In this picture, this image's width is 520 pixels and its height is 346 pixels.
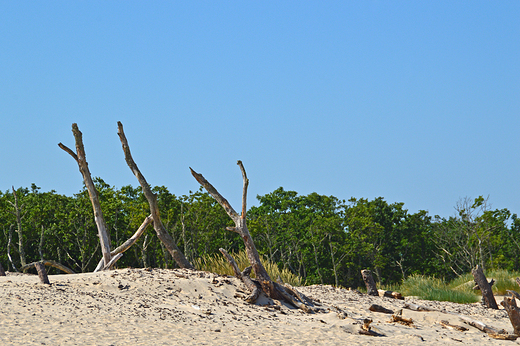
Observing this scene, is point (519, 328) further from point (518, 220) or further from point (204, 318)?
point (518, 220)

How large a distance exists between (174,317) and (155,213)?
4.59m

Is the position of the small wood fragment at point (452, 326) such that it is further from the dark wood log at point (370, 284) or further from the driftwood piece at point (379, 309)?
the dark wood log at point (370, 284)

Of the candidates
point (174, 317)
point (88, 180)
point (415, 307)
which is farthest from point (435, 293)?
point (88, 180)

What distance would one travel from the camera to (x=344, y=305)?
33.0 feet

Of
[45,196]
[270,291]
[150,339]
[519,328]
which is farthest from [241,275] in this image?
[45,196]

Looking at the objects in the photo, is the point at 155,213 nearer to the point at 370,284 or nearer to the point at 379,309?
the point at 379,309

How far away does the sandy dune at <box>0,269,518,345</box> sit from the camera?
6199 mm

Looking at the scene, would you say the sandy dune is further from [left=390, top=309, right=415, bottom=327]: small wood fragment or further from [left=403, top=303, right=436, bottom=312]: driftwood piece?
[left=403, top=303, right=436, bottom=312]: driftwood piece

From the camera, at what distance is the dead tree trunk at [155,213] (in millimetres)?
11414

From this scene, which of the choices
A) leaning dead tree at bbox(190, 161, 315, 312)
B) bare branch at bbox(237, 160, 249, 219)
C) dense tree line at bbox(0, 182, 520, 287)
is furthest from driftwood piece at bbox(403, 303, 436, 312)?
dense tree line at bbox(0, 182, 520, 287)

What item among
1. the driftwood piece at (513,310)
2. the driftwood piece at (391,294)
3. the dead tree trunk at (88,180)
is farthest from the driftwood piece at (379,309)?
the dead tree trunk at (88,180)

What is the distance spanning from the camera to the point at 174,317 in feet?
23.8

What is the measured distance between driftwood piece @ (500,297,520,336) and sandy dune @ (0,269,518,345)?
1.84 ft

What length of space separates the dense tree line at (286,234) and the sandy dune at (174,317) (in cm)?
1350
